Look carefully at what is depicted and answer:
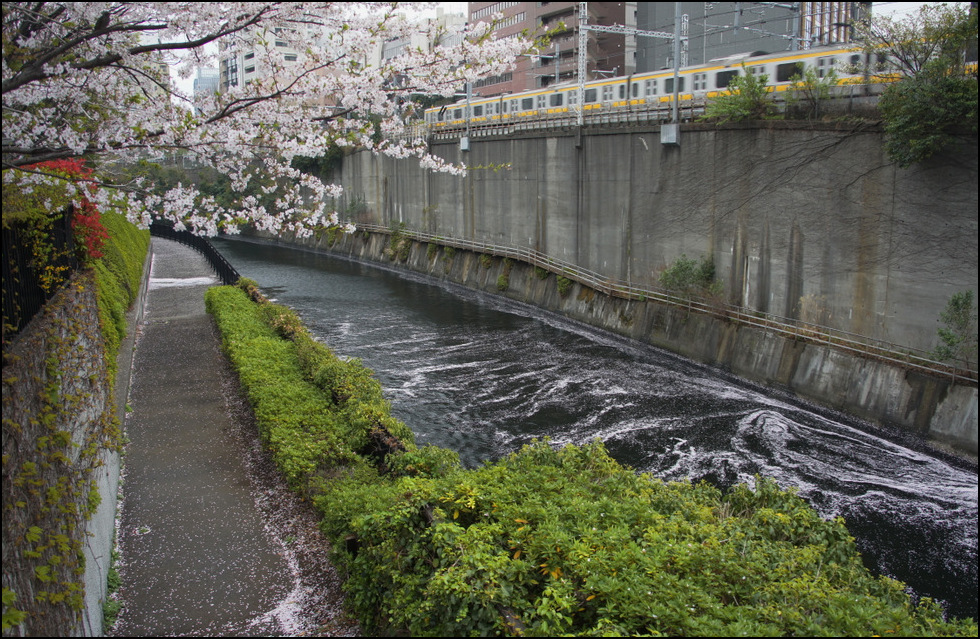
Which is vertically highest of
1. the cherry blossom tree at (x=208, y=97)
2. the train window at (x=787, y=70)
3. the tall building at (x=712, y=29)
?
the tall building at (x=712, y=29)

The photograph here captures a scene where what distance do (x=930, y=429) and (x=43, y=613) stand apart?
1762cm

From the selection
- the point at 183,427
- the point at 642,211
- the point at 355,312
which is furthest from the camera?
the point at 355,312

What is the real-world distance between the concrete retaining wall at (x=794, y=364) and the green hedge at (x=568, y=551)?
8539 mm

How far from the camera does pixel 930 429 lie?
16.7m

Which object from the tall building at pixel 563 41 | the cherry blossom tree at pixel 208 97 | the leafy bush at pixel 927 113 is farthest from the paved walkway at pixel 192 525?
the tall building at pixel 563 41

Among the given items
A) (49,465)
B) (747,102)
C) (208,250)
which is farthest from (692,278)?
(208,250)

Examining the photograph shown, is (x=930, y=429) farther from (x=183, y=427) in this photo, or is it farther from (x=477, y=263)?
(x=477, y=263)

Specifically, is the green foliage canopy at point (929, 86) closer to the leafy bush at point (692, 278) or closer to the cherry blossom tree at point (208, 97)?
the leafy bush at point (692, 278)

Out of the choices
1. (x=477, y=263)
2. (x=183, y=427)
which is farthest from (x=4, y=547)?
(x=477, y=263)

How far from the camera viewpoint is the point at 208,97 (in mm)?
9125

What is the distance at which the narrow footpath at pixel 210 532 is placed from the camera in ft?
25.8

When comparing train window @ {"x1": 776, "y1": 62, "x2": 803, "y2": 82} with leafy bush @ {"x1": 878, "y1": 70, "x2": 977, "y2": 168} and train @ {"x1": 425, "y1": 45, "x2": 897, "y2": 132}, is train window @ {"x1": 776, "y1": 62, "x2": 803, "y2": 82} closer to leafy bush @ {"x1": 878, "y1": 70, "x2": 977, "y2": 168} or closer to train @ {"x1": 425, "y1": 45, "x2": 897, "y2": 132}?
train @ {"x1": 425, "y1": 45, "x2": 897, "y2": 132}

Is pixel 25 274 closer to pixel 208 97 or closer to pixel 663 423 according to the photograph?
pixel 208 97

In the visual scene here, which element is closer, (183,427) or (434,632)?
(434,632)
